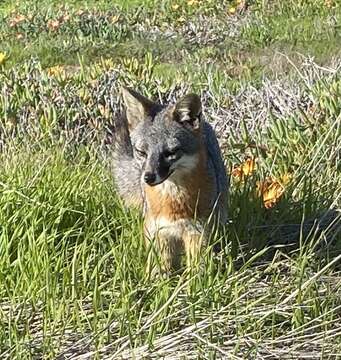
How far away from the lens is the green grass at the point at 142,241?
325 cm

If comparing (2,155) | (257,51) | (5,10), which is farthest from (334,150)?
(5,10)

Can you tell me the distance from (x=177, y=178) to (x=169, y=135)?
19 centimetres

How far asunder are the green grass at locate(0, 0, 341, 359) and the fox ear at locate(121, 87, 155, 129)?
0.41m

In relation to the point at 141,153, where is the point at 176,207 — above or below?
below

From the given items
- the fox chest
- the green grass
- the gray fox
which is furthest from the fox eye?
the green grass

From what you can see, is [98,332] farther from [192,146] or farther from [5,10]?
[5,10]

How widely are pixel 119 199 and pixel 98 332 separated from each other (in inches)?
45.7

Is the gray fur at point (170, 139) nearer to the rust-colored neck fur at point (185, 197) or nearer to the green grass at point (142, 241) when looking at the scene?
the rust-colored neck fur at point (185, 197)

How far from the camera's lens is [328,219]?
439cm

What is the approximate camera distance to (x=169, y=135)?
153 inches

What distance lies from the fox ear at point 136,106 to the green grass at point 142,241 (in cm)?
41

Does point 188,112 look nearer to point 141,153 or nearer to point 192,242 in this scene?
point 141,153

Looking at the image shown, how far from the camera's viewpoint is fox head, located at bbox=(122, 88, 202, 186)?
3.83 meters

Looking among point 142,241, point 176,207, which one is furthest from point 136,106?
point 142,241
